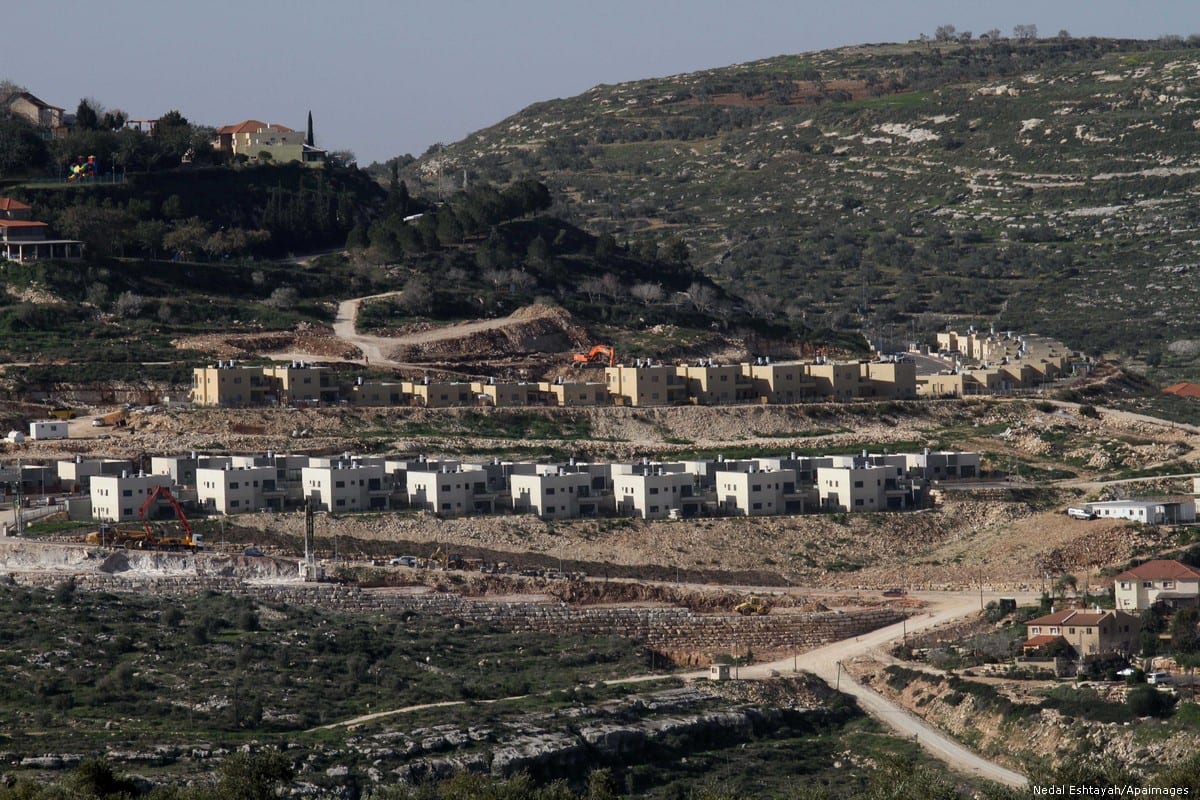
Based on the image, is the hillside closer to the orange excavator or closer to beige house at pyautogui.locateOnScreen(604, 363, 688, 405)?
the orange excavator

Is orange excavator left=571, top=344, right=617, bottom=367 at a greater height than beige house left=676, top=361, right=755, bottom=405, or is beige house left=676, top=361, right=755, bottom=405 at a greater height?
orange excavator left=571, top=344, right=617, bottom=367

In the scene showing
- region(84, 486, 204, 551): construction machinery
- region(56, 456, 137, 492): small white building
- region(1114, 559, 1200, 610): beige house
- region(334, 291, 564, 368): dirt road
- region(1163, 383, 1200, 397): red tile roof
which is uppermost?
region(334, 291, 564, 368): dirt road

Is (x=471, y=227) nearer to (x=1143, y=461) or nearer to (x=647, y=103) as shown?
(x=1143, y=461)

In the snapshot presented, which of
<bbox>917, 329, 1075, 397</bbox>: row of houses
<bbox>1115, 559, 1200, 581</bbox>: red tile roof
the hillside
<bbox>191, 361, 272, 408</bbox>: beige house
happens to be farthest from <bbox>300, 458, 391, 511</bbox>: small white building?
the hillside

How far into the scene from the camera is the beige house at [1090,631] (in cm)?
4966

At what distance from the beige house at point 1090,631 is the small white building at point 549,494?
51.5 ft

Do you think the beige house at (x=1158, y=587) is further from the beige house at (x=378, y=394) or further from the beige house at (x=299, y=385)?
the beige house at (x=299, y=385)

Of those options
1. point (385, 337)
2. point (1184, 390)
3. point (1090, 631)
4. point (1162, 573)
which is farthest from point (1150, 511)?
point (385, 337)

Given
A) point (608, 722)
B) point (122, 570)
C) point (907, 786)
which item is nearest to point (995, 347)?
point (122, 570)

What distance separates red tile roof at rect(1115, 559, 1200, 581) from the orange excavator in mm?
32240

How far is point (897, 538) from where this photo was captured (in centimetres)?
6250

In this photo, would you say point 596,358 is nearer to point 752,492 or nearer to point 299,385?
point 299,385

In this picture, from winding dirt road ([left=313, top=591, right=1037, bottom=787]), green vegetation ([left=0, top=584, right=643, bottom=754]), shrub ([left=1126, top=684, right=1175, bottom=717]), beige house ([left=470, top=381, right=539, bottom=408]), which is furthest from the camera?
beige house ([left=470, top=381, right=539, bottom=408])

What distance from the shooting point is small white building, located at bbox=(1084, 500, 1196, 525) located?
61031 millimetres
